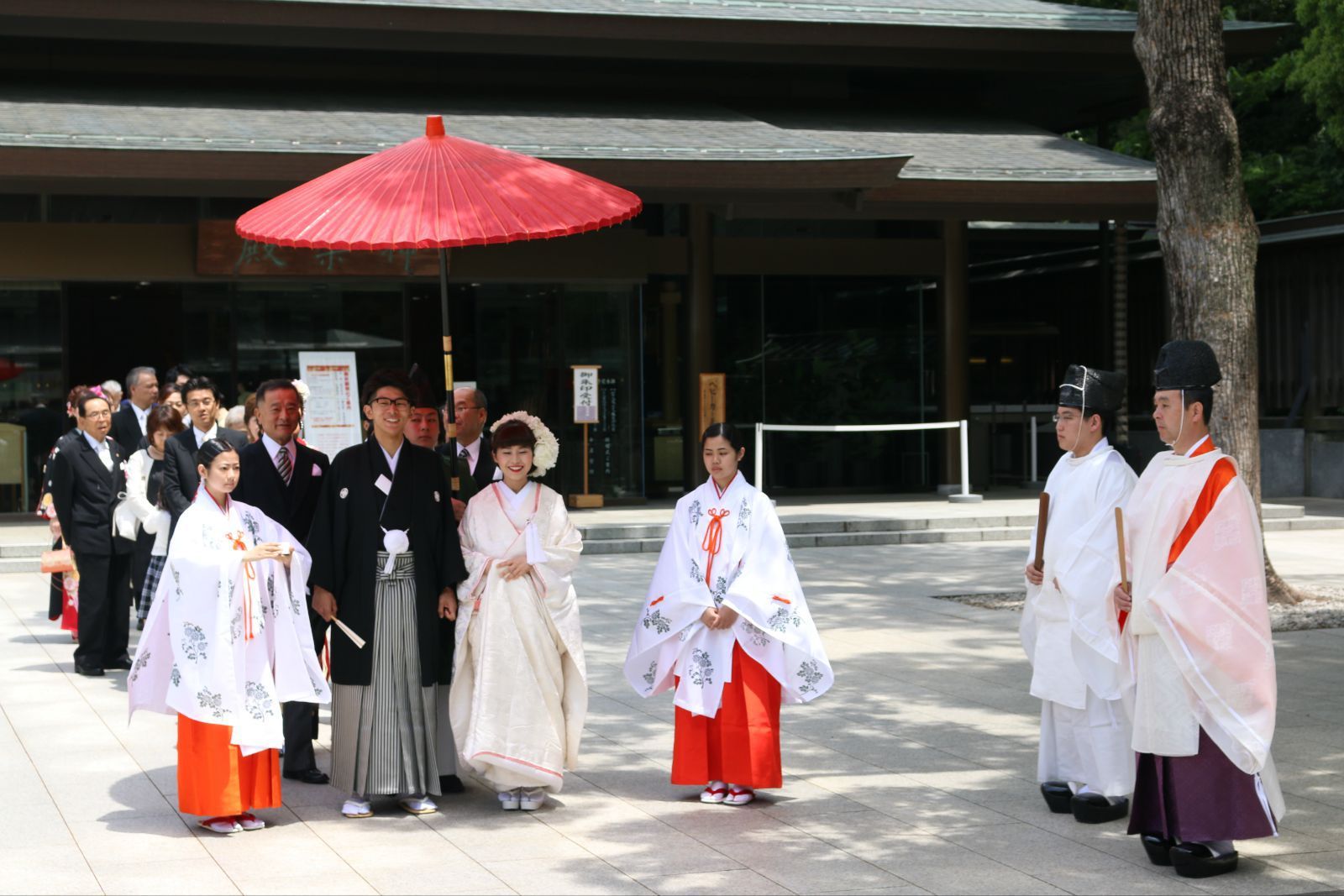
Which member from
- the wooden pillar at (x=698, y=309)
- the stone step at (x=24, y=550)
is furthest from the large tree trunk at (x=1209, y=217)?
the stone step at (x=24, y=550)

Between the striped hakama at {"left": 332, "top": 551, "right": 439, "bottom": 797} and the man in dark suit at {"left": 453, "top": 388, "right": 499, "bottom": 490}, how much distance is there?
4.20 ft

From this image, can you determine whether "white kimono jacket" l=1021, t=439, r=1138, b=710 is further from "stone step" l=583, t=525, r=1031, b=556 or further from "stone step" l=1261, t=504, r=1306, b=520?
"stone step" l=1261, t=504, r=1306, b=520

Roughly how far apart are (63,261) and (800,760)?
12493 mm

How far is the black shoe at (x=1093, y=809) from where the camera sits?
19.3 feet

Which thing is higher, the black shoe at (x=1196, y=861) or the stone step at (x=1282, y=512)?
the stone step at (x=1282, y=512)

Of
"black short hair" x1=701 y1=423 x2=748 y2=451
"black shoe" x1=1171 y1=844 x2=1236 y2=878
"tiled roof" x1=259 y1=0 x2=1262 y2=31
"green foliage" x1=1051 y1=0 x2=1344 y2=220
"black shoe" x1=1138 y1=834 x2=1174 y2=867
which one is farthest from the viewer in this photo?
"green foliage" x1=1051 y1=0 x2=1344 y2=220

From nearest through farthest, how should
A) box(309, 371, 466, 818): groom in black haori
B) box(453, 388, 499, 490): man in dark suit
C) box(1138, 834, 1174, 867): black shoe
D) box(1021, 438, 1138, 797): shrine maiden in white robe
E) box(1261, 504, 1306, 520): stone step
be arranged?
1. box(1138, 834, 1174, 867): black shoe
2. box(1021, 438, 1138, 797): shrine maiden in white robe
3. box(309, 371, 466, 818): groom in black haori
4. box(453, 388, 499, 490): man in dark suit
5. box(1261, 504, 1306, 520): stone step

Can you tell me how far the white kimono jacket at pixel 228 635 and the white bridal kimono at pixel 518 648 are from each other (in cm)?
61

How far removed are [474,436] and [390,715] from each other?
1.85 metres

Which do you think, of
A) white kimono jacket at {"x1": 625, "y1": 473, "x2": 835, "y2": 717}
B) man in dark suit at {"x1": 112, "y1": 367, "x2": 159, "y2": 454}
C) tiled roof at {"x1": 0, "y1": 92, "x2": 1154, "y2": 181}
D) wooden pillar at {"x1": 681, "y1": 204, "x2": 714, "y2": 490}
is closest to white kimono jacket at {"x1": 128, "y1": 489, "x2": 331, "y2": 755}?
white kimono jacket at {"x1": 625, "y1": 473, "x2": 835, "y2": 717}

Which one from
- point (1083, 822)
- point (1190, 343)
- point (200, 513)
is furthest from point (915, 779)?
point (200, 513)

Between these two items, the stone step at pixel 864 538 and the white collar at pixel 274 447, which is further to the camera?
the stone step at pixel 864 538

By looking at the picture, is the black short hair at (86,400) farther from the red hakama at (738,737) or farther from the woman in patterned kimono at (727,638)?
the red hakama at (738,737)

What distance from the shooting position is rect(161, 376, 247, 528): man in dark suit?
8375 mm
